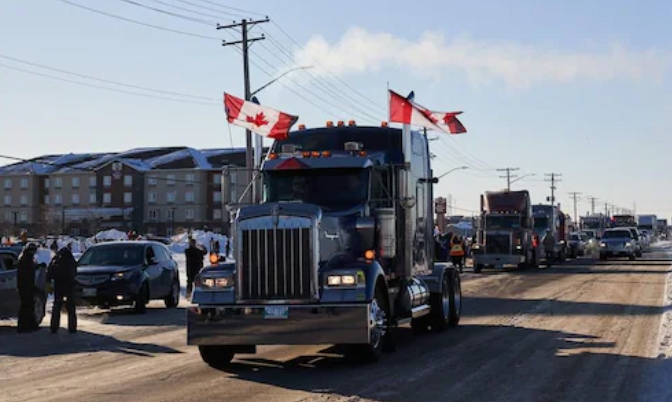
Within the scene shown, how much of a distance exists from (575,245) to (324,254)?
5701 centimetres

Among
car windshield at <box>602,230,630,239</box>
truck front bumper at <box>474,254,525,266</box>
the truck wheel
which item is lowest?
the truck wheel

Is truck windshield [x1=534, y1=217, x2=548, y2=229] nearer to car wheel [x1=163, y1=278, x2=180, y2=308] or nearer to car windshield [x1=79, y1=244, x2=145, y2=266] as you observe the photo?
car wheel [x1=163, y1=278, x2=180, y2=308]

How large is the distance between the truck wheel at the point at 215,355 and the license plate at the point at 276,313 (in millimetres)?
1104

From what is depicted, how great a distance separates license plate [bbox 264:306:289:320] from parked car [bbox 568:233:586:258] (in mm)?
55673

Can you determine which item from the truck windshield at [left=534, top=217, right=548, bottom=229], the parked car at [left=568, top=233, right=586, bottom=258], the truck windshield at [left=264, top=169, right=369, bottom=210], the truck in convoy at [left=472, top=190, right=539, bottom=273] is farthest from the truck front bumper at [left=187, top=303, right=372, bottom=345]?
the parked car at [left=568, top=233, right=586, bottom=258]

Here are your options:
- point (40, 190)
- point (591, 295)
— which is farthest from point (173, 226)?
point (591, 295)

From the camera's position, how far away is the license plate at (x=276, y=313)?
11.4 metres

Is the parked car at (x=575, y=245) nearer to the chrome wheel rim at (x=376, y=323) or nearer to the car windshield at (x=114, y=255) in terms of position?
the car windshield at (x=114, y=255)

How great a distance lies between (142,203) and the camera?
4409 inches

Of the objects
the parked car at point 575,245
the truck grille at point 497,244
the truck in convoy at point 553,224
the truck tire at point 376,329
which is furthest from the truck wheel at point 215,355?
the parked car at point 575,245

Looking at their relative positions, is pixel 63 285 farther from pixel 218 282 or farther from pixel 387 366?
pixel 387 366

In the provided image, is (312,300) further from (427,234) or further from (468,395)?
(427,234)

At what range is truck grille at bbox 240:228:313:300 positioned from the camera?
11.5m

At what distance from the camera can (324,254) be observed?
39.3 feet
